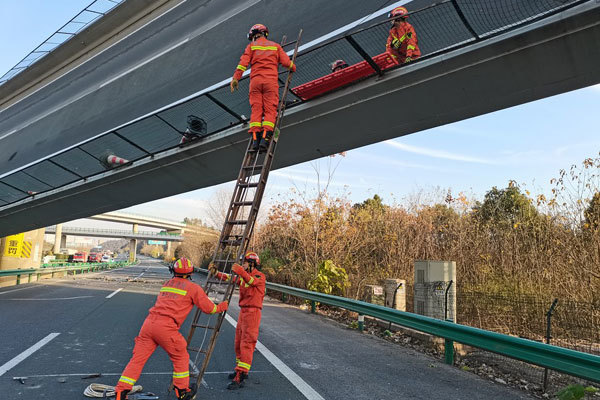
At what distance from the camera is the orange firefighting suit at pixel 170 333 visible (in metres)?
3.81

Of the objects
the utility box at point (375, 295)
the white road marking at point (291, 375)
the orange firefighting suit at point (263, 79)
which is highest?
the orange firefighting suit at point (263, 79)

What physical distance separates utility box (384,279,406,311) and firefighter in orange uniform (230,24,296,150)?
5.56 meters

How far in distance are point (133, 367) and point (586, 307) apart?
820cm

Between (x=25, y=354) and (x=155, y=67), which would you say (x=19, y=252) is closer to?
(x=155, y=67)

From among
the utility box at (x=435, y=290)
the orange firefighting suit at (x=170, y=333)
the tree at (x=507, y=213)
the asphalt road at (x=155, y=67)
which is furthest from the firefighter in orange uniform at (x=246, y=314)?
the tree at (x=507, y=213)

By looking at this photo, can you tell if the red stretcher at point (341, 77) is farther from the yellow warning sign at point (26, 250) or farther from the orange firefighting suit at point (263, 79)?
the yellow warning sign at point (26, 250)

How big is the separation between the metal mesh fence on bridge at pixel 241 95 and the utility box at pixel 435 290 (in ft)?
14.0

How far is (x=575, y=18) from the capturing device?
4.86m

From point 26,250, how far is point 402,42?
2154cm

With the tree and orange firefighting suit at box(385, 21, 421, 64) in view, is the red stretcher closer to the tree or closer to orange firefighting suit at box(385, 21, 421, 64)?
orange firefighting suit at box(385, 21, 421, 64)

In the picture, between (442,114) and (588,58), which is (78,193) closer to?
(442,114)

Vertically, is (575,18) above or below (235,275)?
above

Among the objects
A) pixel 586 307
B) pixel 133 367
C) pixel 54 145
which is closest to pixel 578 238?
pixel 586 307

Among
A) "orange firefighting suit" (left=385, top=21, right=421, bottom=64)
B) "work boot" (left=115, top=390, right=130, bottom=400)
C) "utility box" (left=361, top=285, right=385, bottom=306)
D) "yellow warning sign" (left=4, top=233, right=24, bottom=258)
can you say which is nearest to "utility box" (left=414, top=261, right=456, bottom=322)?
"utility box" (left=361, top=285, right=385, bottom=306)
